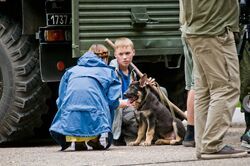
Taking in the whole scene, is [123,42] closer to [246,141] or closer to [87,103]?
[87,103]

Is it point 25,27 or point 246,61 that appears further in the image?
point 25,27

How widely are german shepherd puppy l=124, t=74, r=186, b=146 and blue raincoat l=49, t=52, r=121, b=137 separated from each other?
404 millimetres

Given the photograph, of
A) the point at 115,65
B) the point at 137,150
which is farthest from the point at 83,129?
the point at 115,65

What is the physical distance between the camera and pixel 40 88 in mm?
10188

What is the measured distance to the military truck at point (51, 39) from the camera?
9930 mm

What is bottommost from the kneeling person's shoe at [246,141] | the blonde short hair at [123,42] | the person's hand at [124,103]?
the kneeling person's shoe at [246,141]

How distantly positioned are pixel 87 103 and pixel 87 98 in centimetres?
5

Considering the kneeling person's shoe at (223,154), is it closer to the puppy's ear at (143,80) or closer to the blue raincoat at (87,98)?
the blue raincoat at (87,98)

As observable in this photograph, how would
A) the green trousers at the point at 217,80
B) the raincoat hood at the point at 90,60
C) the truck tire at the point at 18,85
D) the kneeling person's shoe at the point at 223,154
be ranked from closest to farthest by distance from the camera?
the green trousers at the point at 217,80 → the kneeling person's shoe at the point at 223,154 → the raincoat hood at the point at 90,60 → the truck tire at the point at 18,85

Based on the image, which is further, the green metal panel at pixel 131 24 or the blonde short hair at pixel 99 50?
the green metal panel at pixel 131 24

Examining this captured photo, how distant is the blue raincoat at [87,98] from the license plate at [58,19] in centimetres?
56

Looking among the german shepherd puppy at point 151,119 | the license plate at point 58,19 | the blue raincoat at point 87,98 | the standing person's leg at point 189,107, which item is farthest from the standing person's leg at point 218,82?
the license plate at point 58,19

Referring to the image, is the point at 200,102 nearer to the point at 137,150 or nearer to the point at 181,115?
the point at 137,150

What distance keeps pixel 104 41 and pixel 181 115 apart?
1.12 meters
